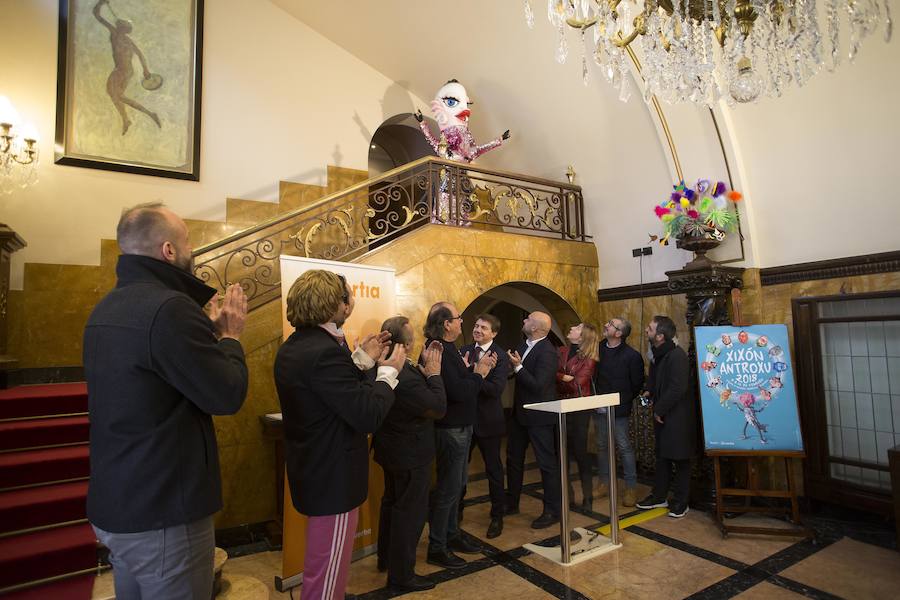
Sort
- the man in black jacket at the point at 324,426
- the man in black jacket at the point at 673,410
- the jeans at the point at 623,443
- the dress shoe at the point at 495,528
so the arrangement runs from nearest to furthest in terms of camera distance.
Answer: the man in black jacket at the point at 324,426
the dress shoe at the point at 495,528
the man in black jacket at the point at 673,410
the jeans at the point at 623,443

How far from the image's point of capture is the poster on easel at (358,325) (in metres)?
3.14

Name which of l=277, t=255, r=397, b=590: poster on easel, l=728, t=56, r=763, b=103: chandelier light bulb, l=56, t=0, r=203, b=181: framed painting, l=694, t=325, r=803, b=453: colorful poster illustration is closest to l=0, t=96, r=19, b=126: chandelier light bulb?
l=56, t=0, r=203, b=181: framed painting

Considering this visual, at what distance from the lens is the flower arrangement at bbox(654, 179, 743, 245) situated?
4.53 meters

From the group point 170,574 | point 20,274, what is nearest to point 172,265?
point 170,574

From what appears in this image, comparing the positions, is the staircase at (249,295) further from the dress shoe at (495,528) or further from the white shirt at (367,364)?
the dress shoe at (495,528)

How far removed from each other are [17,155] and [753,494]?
680 cm

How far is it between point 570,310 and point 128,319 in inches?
192

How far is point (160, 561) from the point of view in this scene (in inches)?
55.3

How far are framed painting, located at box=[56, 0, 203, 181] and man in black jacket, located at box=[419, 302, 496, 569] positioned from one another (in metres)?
3.88

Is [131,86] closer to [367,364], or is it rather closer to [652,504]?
[367,364]

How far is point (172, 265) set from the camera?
5.21ft

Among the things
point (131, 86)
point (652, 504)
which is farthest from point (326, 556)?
point (131, 86)

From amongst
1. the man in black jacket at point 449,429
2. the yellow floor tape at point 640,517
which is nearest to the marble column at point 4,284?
the man in black jacket at point 449,429

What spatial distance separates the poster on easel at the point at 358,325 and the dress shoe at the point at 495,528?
0.82 metres
